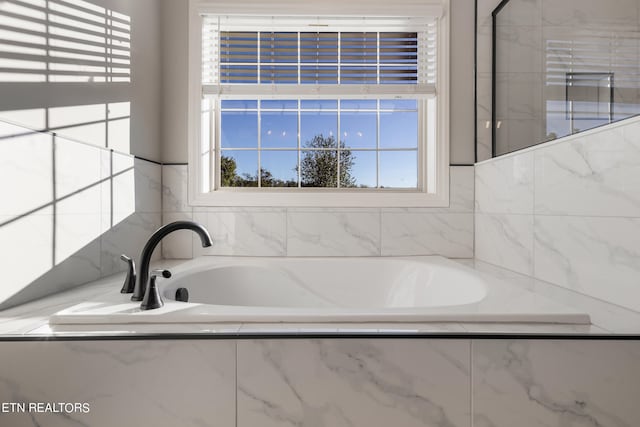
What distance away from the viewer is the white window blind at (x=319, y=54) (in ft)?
7.10

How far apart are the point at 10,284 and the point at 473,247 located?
2.21 metres

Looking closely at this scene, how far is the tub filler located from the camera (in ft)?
3.11

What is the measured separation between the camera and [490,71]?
6.75ft

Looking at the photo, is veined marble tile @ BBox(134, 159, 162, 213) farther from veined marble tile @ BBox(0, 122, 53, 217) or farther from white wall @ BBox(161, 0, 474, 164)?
veined marble tile @ BBox(0, 122, 53, 217)

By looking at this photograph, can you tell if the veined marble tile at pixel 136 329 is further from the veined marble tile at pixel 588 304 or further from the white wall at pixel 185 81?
the white wall at pixel 185 81

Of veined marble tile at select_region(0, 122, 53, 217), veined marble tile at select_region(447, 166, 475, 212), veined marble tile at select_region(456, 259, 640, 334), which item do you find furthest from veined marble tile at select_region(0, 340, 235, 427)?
veined marble tile at select_region(447, 166, 475, 212)

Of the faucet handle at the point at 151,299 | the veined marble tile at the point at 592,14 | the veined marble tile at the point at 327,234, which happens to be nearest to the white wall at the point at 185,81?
the veined marble tile at the point at 592,14

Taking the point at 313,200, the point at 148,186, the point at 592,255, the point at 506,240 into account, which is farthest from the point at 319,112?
→ the point at 592,255

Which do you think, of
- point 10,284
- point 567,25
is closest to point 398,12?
point 567,25

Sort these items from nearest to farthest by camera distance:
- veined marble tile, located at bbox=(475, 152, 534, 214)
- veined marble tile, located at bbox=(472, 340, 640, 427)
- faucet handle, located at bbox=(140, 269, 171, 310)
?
veined marble tile, located at bbox=(472, 340, 640, 427) < faucet handle, located at bbox=(140, 269, 171, 310) < veined marble tile, located at bbox=(475, 152, 534, 214)

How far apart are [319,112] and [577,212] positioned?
1555 mm

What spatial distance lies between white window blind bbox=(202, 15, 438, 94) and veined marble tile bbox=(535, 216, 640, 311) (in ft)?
3.93

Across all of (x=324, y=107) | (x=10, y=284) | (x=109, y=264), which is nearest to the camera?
(x=10, y=284)

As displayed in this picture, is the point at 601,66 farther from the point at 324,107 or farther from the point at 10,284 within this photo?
the point at 10,284
